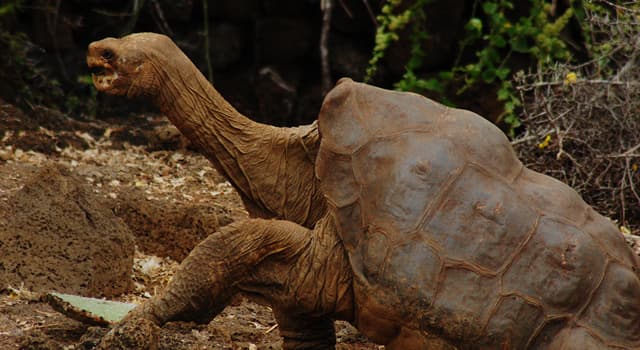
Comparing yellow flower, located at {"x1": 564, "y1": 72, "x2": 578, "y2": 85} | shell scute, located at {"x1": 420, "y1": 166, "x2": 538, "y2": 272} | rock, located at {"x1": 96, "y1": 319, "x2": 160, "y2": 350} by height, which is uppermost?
shell scute, located at {"x1": 420, "y1": 166, "x2": 538, "y2": 272}

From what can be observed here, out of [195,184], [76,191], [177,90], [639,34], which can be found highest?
[177,90]

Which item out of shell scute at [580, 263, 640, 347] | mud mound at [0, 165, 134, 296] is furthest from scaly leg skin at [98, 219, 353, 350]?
mud mound at [0, 165, 134, 296]

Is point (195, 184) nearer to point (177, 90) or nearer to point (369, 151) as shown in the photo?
point (177, 90)

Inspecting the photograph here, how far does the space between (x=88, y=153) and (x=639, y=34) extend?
3.75m

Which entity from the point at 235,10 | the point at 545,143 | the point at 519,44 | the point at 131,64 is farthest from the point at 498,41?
the point at 131,64

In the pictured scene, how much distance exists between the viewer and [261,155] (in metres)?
3.27

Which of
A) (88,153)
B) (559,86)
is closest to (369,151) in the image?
(559,86)

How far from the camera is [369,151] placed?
9.26 ft

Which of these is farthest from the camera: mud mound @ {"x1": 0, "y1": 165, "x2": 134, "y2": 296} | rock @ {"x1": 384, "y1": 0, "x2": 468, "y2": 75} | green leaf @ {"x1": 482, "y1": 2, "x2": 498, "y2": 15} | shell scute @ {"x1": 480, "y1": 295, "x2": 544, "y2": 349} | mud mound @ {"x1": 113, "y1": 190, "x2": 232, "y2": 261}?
rock @ {"x1": 384, "y1": 0, "x2": 468, "y2": 75}

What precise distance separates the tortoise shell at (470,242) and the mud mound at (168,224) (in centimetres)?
184

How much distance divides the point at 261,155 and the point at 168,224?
4.95ft

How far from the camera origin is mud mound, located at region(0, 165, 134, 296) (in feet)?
Result: 12.2

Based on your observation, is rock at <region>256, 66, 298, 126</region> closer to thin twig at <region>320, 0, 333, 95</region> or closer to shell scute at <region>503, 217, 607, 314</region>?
thin twig at <region>320, 0, 333, 95</region>

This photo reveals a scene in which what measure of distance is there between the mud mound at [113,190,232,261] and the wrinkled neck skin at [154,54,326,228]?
1296mm
